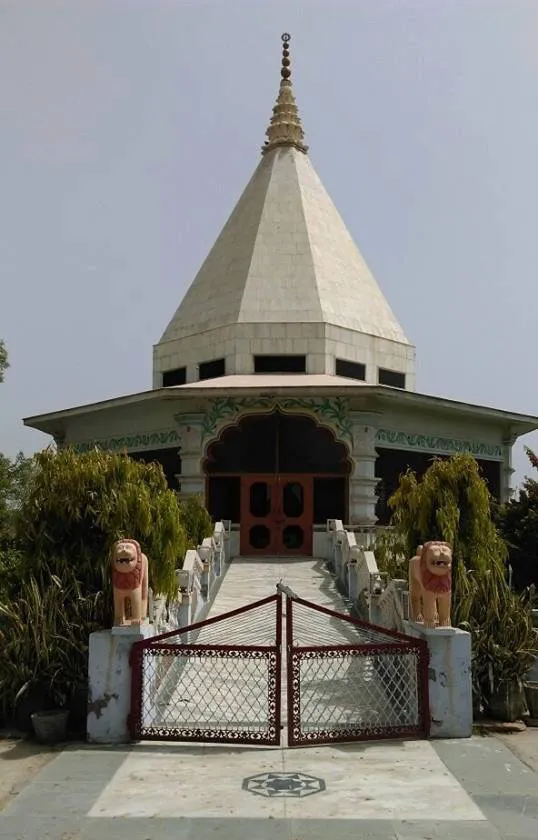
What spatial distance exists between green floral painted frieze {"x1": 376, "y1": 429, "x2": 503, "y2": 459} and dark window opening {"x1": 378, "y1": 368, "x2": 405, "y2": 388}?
2379 millimetres

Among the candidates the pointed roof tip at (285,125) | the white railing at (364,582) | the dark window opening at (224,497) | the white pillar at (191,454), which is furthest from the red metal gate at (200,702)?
the pointed roof tip at (285,125)

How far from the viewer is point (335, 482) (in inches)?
790

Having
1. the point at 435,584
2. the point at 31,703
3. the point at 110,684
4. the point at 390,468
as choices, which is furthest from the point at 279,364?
the point at 110,684

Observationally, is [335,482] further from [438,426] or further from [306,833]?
[306,833]

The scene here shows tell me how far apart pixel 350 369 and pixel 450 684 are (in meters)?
14.7

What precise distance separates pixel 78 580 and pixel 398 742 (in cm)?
411

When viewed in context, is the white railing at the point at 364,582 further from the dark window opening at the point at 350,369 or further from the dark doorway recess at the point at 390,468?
the dark window opening at the point at 350,369

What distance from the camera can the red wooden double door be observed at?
1992 cm

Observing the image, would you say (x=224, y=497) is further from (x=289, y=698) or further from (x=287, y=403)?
(x=289, y=698)

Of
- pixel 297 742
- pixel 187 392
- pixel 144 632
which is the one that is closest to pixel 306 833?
pixel 297 742

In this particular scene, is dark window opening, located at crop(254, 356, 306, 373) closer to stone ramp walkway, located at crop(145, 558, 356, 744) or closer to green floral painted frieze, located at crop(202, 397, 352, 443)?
green floral painted frieze, located at crop(202, 397, 352, 443)

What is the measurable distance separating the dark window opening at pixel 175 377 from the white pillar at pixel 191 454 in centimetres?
312

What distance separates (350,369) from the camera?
2208cm

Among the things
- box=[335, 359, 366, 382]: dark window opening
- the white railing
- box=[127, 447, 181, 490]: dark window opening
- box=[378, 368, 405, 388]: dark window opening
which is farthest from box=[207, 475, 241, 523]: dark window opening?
box=[378, 368, 405, 388]: dark window opening
